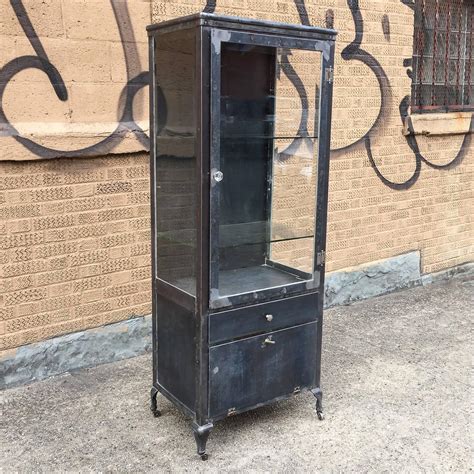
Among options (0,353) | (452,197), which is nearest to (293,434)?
(0,353)

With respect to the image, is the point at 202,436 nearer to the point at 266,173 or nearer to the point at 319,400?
the point at 319,400

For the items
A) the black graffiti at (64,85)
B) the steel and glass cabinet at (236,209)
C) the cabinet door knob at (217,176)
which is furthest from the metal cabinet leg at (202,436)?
the black graffiti at (64,85)

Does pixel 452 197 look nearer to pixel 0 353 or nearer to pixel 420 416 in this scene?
pixel 420 416

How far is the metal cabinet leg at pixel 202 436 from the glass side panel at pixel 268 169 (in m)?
0.65

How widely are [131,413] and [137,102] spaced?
1.89 metres

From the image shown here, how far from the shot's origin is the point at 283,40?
2.76 meters

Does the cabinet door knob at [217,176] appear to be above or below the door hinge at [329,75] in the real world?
below

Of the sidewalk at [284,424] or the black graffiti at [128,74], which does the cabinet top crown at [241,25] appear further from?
the sidewalk at [284,424]

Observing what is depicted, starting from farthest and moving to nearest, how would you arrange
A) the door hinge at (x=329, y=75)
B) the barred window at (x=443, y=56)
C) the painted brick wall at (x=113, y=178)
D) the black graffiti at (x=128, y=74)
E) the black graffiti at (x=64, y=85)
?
the barred window at (x=443, y=56) < the painted brick wall at (x=113, y=178) < the black graffiti at (x=64, y=85) < the black graffiti at (x=128, y=74) < the door hinge at (x=329, y=75)

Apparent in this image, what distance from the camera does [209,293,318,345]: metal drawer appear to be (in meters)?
2.83

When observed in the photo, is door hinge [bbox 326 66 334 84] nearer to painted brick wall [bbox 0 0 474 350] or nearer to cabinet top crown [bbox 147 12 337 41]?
cabinet top crown [bbox 147 12 337 41]

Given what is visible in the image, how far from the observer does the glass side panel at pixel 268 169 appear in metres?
3.02

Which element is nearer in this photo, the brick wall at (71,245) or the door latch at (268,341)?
the door latch at (268,341)

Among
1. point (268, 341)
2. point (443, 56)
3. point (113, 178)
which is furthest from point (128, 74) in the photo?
point (443, 56)
